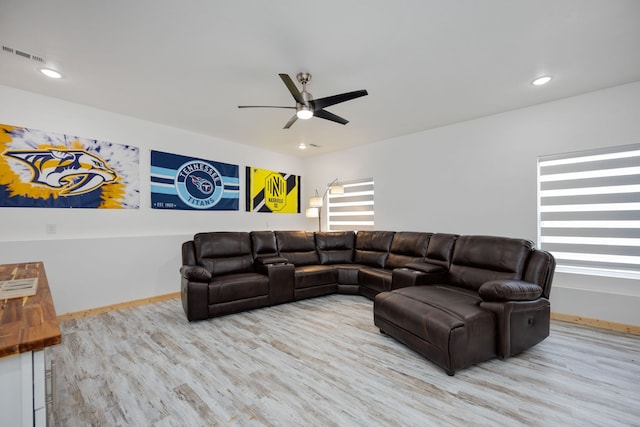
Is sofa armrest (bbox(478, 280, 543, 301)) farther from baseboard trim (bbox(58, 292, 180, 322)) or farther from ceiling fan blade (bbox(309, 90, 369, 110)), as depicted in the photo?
baseboard trim (bbox(58, 292, 180, 322))

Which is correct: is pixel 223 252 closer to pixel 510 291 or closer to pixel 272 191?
pixel 272 191

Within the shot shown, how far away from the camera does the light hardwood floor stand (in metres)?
1.71

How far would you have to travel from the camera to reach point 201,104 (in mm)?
3422

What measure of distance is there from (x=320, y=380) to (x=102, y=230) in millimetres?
3596

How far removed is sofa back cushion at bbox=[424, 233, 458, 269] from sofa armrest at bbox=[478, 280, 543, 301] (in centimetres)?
106

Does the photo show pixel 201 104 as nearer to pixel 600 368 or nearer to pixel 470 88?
pixel 470 88

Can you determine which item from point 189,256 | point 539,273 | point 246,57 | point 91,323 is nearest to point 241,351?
point 189,256

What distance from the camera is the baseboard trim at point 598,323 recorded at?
2846 mm

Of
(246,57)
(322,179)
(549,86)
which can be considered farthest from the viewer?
(322,179)

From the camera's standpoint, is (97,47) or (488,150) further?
(488,150)

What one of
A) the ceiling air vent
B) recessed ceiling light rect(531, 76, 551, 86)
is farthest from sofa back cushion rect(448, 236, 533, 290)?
the ceiling air vent

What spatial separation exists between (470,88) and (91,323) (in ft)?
17.6

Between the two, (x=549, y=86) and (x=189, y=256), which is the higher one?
(x=549, y=86)

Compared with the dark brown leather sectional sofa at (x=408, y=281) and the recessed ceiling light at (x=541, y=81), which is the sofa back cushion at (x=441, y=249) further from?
the recessed ceiling light at (x=541, y=81)
